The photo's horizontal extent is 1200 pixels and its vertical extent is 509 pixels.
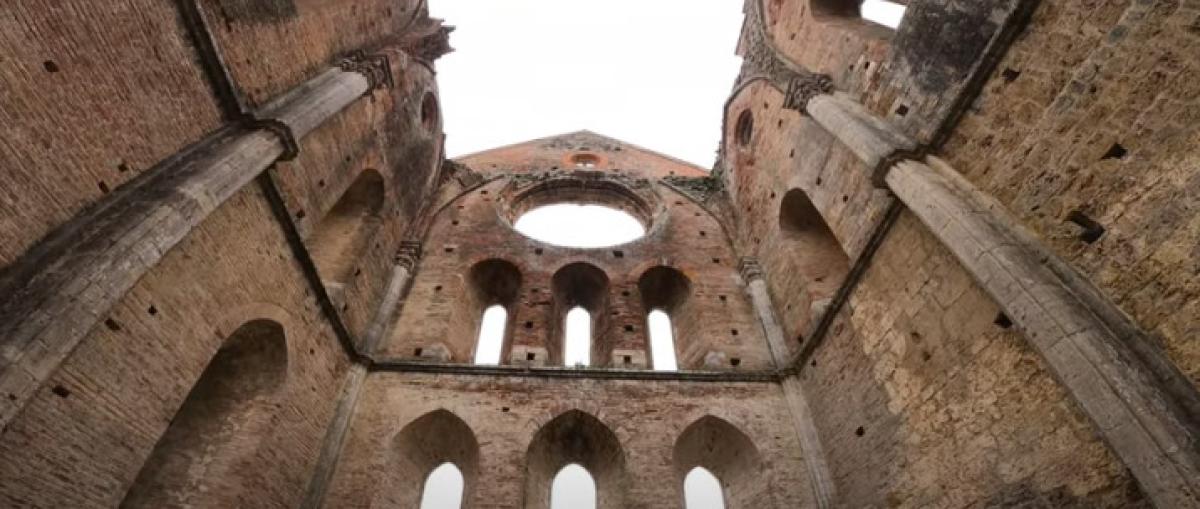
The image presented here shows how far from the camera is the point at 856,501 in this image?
6.44 meters

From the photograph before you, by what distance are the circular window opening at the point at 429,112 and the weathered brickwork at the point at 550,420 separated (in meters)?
6.25

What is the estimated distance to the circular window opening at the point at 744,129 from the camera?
12.1 meters

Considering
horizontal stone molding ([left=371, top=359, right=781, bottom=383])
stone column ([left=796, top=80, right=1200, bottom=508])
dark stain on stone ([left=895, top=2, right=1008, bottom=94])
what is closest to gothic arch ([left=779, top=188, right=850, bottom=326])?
horizontal stone molding ([left=371, top=359, right=781, bottom=383])

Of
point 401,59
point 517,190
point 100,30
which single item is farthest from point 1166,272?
point 517,190

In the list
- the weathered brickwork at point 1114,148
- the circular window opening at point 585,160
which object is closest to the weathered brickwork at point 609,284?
the weathered brickwork at point 1114,148

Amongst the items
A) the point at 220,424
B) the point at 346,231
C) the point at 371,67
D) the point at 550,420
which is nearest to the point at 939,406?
the point at 550,420

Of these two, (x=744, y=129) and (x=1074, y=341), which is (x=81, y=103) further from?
(x=744, y=129)

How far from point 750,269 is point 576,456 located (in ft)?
15.4

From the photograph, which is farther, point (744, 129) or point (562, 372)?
point (744, 129)

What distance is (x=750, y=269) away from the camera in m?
Result: 10.3

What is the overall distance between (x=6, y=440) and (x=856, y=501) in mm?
7612

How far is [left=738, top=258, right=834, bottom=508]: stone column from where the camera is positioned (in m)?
7.03

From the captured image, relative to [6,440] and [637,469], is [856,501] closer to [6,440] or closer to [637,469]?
[637,469]

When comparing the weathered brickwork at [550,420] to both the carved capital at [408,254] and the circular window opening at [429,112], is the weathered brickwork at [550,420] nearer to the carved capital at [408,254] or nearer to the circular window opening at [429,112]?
the carved capital at [408,254]
